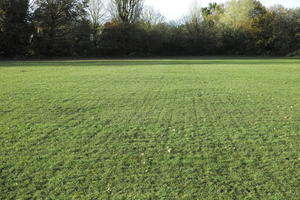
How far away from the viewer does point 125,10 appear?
45.3 meters

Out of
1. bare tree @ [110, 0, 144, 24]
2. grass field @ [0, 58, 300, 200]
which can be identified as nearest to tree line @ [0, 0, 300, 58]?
bare tree @ [110, 0, 144, 24]

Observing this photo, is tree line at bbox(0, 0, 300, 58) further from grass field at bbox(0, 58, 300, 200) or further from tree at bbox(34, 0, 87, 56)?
grass field at bbox(0, 58, 300, 200)

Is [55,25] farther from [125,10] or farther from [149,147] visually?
[149,147]

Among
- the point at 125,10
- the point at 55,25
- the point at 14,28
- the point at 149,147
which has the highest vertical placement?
the point at 125,10

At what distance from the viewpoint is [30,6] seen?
1448 inches

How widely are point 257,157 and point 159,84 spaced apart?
836 centimetres

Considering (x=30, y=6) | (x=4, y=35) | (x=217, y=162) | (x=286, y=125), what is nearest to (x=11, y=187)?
(x=217, y=162)

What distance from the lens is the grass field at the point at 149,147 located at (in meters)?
3.58

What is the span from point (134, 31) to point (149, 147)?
36.9 m

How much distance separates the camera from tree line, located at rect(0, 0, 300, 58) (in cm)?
3581

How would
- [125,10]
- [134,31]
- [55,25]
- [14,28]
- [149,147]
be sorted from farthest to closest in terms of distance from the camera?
[125,10], [134,31], [55,25], [14,28], [149,147]

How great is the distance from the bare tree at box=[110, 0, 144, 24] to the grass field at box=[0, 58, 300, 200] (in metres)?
37.9

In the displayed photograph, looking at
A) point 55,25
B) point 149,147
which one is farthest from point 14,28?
point 149,147

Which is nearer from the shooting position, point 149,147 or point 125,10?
point 149,147
